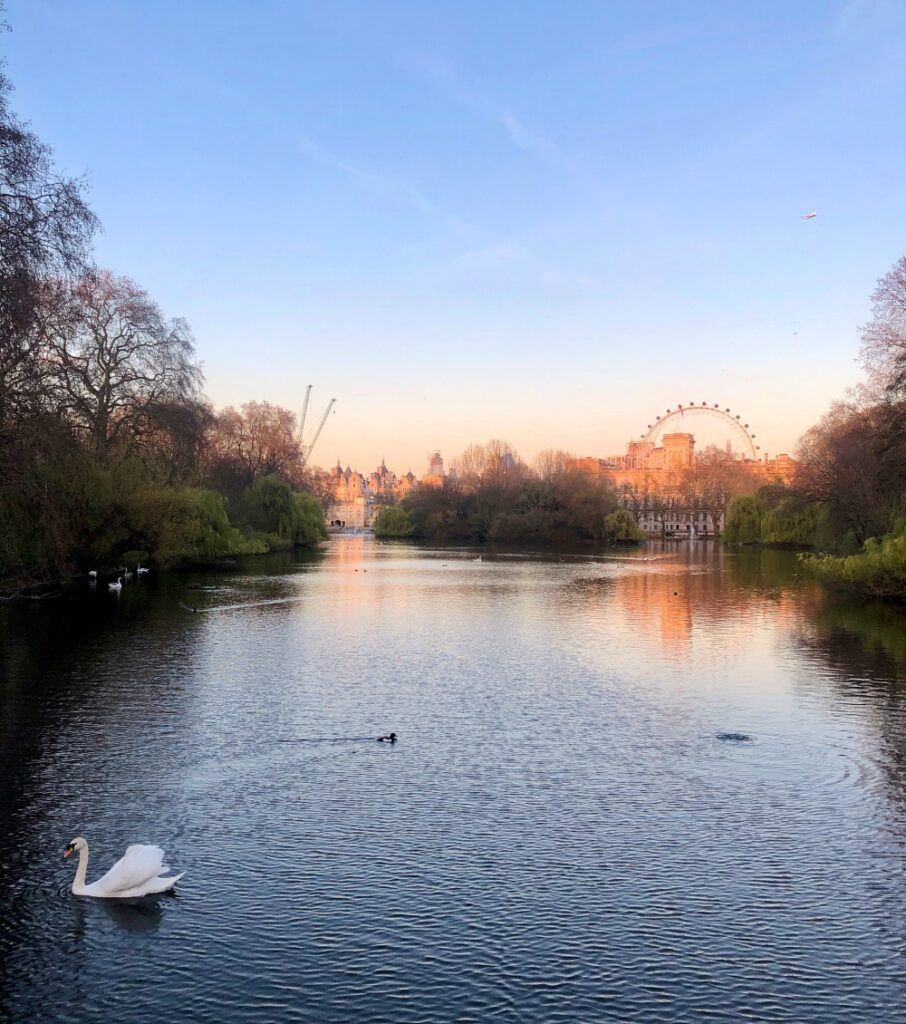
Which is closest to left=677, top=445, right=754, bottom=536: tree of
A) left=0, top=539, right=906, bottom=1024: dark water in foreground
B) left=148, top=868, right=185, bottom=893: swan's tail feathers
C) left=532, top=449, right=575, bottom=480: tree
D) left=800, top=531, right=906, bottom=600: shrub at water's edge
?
left=532, top=449, right=575, bottom=480: tree

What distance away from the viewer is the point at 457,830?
11898 mm

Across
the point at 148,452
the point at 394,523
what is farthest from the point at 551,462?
the point at 148,452

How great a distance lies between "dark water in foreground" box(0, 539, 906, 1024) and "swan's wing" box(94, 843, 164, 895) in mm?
245

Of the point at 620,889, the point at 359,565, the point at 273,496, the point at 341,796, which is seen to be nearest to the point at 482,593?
the point at 359,565

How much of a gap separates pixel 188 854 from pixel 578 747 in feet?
22.9

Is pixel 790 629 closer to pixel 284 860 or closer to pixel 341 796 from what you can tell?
pixel 341 796

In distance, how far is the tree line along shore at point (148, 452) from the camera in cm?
2162

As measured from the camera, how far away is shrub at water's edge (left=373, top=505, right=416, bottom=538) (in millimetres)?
122000

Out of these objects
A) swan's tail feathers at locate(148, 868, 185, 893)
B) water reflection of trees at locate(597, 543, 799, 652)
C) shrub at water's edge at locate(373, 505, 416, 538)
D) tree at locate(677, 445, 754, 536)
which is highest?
tree at locate(677, 445, 754, 536)

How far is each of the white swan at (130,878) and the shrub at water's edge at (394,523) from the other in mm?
110851

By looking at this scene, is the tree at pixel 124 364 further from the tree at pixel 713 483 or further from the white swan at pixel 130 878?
the tree at pixel 713 483

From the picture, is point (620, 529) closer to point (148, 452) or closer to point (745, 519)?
point (745, 519)

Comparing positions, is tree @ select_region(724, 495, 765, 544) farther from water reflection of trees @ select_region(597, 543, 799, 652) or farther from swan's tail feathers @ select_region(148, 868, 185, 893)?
swan's tail feathers @ select_region(148, 868, 185, 893)

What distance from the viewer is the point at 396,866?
10812mm
